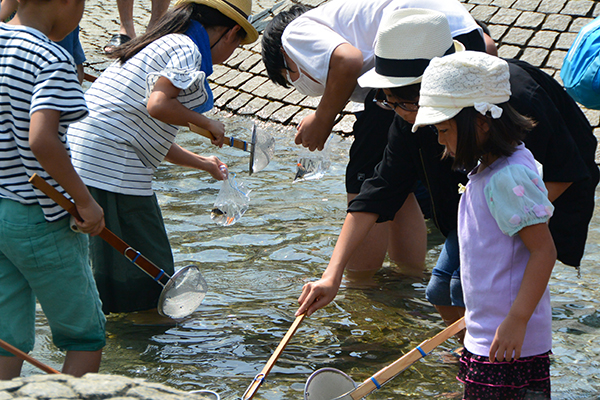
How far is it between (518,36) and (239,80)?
3062 mm

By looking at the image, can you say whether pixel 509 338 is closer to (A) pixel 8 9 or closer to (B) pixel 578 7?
(A) pixel 8 9

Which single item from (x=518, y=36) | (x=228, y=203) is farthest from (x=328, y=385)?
(x=518, y=36)

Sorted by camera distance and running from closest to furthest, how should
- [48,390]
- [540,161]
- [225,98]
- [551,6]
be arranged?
[48,390]
[540,161]
[551,6]
[225,98]

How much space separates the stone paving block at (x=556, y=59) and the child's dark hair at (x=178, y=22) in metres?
3.96

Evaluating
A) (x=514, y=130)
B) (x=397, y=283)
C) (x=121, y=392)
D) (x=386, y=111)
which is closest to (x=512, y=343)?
(x=514, y=130)

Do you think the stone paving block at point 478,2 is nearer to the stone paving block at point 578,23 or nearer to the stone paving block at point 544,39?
the stone paving block at point 544,39

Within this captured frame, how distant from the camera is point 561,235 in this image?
2574 mm

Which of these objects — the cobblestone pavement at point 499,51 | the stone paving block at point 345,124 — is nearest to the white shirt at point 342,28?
the cobblestone pavement at point 499,51

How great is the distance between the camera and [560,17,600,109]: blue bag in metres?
3.26

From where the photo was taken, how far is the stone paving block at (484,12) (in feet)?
22.9

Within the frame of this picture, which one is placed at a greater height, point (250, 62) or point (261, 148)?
point (261, 148)

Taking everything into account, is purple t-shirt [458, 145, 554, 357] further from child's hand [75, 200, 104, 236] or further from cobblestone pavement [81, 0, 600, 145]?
cobblestone pavement [81, 0, 600, 145]

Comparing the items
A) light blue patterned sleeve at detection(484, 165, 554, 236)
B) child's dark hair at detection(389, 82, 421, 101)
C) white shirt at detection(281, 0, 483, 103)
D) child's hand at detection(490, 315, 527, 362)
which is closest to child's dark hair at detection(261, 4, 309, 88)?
white shirt at detection(281, 0, 483, 103)

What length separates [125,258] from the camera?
313 cm
